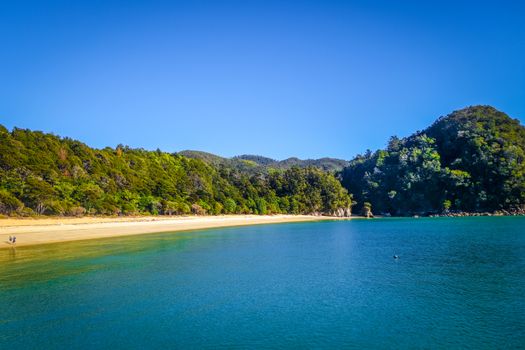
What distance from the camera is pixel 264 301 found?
16453 millimetres

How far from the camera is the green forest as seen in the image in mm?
64875

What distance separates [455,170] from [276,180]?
5449 centimetres

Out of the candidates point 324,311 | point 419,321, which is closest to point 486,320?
point 419,321

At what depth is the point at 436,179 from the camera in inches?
4695

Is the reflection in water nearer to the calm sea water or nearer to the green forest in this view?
the calm sea water

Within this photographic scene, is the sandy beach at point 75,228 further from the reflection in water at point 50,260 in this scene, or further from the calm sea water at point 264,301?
the calm sea water at point 264,301

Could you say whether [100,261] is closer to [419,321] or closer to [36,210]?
[419,321]

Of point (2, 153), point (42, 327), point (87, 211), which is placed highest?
point (2, 153)

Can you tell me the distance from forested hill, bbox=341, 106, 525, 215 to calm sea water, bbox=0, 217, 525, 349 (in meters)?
89.6

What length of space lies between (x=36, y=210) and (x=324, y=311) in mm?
55636

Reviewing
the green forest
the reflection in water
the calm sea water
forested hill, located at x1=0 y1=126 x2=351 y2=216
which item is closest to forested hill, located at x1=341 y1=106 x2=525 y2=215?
the green forest

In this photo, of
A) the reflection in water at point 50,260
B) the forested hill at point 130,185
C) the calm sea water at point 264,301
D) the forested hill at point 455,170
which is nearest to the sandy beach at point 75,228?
the reflection in water at point 50,260

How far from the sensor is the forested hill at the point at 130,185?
197 ft

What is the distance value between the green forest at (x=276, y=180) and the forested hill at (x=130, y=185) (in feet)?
0.65
